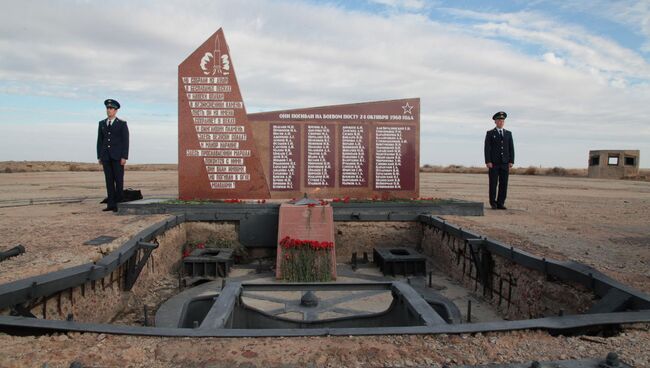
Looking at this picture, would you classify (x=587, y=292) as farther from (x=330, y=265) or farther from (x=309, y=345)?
(x=330, y=265)

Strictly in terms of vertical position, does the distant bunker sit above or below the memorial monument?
below

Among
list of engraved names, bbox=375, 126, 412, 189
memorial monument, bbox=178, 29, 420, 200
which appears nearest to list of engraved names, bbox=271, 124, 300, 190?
memorial monument, bbox=178, 29, 420, 200

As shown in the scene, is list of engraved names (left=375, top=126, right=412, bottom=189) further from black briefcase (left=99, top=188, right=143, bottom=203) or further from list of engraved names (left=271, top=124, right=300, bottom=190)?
black briefcase (left=99, top=188, right=143, bottom=203)

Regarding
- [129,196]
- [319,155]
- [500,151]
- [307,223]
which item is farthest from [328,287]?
[500,151]

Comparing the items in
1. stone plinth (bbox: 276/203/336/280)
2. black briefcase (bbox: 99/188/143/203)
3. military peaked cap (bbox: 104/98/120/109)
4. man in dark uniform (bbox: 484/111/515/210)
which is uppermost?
military peaked cap (bbox: 104/98/120/109)

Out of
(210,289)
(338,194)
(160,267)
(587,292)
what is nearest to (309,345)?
(587,292)

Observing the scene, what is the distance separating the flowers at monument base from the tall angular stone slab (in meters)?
3.13

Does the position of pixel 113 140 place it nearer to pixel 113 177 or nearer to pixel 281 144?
pixel 113 177

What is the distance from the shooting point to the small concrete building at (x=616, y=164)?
90.8ft

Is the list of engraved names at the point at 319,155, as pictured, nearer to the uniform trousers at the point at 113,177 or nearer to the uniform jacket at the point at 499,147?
the uniform jacket at the point at 499,147

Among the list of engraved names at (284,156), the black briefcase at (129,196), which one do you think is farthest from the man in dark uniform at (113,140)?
the list of engraved names at (284,156)

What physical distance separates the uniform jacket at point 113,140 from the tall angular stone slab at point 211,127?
3.49ft

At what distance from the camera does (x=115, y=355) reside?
2555 mm

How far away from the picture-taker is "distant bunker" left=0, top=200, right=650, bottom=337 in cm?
314
